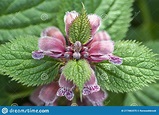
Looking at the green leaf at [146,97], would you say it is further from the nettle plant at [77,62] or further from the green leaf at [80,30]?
the green leaf at [80,30]

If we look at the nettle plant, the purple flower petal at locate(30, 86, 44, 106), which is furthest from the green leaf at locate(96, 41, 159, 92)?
the purple flower petal at locate(30, 86, 44, 106)

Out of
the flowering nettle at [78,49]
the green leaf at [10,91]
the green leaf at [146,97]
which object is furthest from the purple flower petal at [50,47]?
the green leaf at [146,97]

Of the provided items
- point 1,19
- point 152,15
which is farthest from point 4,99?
point 152,15

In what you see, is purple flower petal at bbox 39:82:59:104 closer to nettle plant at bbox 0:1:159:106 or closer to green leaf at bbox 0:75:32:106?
nettle plant at bbox 0:1:159:106

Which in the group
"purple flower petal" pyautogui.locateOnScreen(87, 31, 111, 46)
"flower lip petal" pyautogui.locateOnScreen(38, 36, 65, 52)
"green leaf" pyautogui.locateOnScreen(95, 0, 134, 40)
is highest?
"green leaf" pyautogui.locateOnScreen(95, 0, 134, 40)

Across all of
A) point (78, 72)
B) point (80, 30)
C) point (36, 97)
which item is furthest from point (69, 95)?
point (36, 97)

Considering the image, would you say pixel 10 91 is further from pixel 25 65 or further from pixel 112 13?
pixel 112 13

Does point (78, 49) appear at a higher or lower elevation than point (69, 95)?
higher
